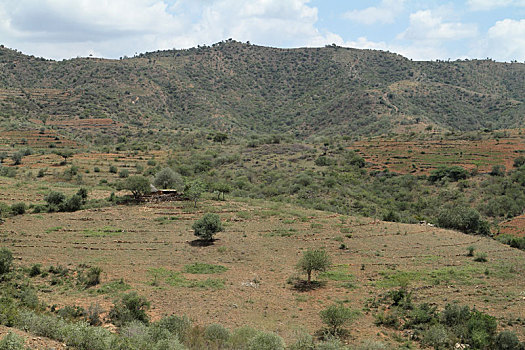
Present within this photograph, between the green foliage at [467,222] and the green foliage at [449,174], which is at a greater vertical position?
the green foliage at [449,174]

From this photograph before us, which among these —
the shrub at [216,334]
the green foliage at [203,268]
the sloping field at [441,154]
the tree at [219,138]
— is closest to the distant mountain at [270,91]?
the tree at [219,138]

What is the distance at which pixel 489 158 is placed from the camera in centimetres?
4862

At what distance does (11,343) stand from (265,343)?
20.9 feet

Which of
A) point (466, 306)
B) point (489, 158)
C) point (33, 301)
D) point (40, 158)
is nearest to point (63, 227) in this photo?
point (33, 301)

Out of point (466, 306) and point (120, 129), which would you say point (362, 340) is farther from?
point (120, 129)

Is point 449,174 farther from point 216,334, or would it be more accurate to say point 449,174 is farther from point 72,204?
point 216,334

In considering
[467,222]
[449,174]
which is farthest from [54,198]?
[449,174]

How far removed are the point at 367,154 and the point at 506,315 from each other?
43.5 meters

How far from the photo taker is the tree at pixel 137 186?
1275 inches

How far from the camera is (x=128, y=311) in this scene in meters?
14.1

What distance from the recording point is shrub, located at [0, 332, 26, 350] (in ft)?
27.2

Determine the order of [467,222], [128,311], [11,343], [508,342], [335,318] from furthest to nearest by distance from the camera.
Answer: [467,222]
[128,311]
[335,318]
[508,342]
[11,343]

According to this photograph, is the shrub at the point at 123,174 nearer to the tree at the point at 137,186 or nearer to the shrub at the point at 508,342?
the tree at the point at 137,186

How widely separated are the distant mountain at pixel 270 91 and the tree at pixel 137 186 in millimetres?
50448
